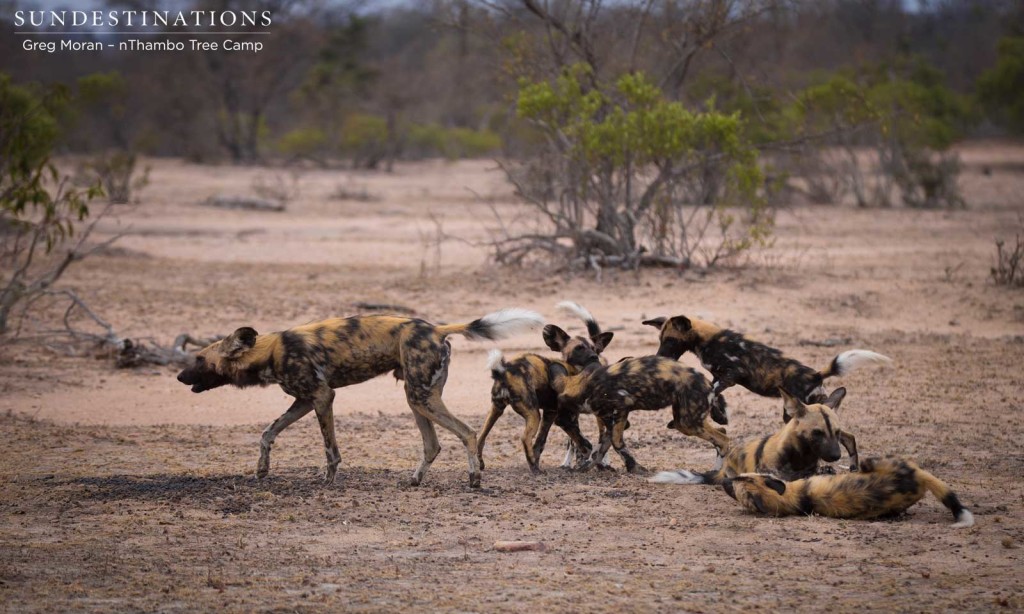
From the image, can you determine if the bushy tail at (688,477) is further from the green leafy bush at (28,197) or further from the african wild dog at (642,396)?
the green leafy bush at (28,197)

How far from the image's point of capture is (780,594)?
4.68 meters

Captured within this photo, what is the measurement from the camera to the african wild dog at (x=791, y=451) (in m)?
6.07

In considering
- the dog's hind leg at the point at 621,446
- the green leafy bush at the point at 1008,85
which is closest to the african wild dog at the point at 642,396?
the dog's hind leg at the point at 621,446

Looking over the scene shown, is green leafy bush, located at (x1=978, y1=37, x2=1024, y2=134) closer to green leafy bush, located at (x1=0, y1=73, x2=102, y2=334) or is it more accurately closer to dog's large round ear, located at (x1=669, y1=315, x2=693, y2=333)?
green leafy bush, located at (x1=0, y1=73, x2=102, y2=334)

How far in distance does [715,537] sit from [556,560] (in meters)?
0.83

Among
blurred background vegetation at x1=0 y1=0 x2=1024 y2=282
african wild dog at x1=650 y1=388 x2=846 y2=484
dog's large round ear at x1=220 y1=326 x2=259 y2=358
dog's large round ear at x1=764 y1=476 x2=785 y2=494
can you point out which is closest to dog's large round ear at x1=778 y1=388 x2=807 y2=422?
african wild dog at x1=650 y1=388 x2=846 y2=484

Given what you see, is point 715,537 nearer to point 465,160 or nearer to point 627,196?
point 627,196

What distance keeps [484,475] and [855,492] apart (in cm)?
216

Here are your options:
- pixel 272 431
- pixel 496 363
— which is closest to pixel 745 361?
pixel 496 363

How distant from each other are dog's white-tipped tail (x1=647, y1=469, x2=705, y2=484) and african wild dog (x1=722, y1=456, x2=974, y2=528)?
47 cm

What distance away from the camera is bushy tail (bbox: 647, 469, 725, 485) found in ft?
21.0

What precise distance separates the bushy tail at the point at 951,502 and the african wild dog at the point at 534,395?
210cm

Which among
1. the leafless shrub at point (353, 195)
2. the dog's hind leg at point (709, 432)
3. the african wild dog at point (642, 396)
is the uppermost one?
the leafless shrub at point (353, 195)

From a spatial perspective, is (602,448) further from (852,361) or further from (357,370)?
(852,361)
